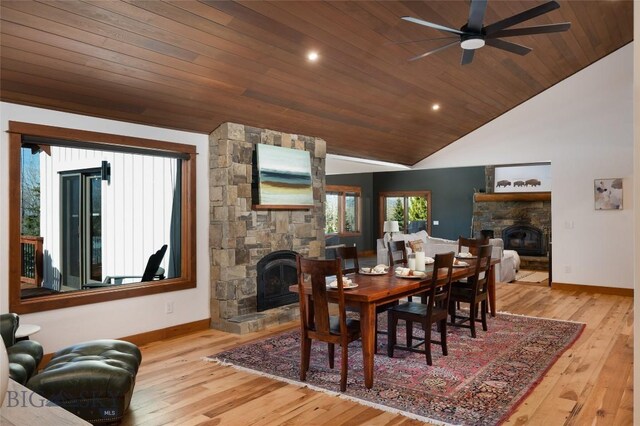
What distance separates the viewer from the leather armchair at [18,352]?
8.92 ft

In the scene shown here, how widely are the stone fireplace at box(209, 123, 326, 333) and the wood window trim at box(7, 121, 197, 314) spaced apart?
0.27 meters

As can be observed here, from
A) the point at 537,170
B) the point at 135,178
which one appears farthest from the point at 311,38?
the point at 537,170

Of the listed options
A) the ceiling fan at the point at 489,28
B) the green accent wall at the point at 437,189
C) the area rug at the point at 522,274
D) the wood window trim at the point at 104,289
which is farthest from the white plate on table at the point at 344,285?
the green accent wall at the point at 437,189

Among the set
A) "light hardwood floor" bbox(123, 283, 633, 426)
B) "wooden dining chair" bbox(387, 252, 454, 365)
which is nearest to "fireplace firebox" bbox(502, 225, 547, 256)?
"light hardwood floor" bbox(123, 283, 633, 426)

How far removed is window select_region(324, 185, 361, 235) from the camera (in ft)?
43.2

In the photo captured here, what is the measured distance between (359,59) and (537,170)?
7.87 metres

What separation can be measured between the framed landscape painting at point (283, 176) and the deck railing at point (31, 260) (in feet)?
7.52

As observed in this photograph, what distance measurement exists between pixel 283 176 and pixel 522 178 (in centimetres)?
783

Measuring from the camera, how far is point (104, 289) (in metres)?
4.37

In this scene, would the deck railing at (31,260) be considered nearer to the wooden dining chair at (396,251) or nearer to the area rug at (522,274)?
the wooden dining chair at (396,251)

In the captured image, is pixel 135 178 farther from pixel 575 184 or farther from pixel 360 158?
pixel 575 184

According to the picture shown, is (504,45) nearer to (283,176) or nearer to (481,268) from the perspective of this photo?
(481,268)

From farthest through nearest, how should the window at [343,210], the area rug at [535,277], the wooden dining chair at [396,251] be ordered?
the window at [343,210]
the area rug at [535,277]
the wooden dining chair at [396,251]

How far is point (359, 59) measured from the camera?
5004 mm
